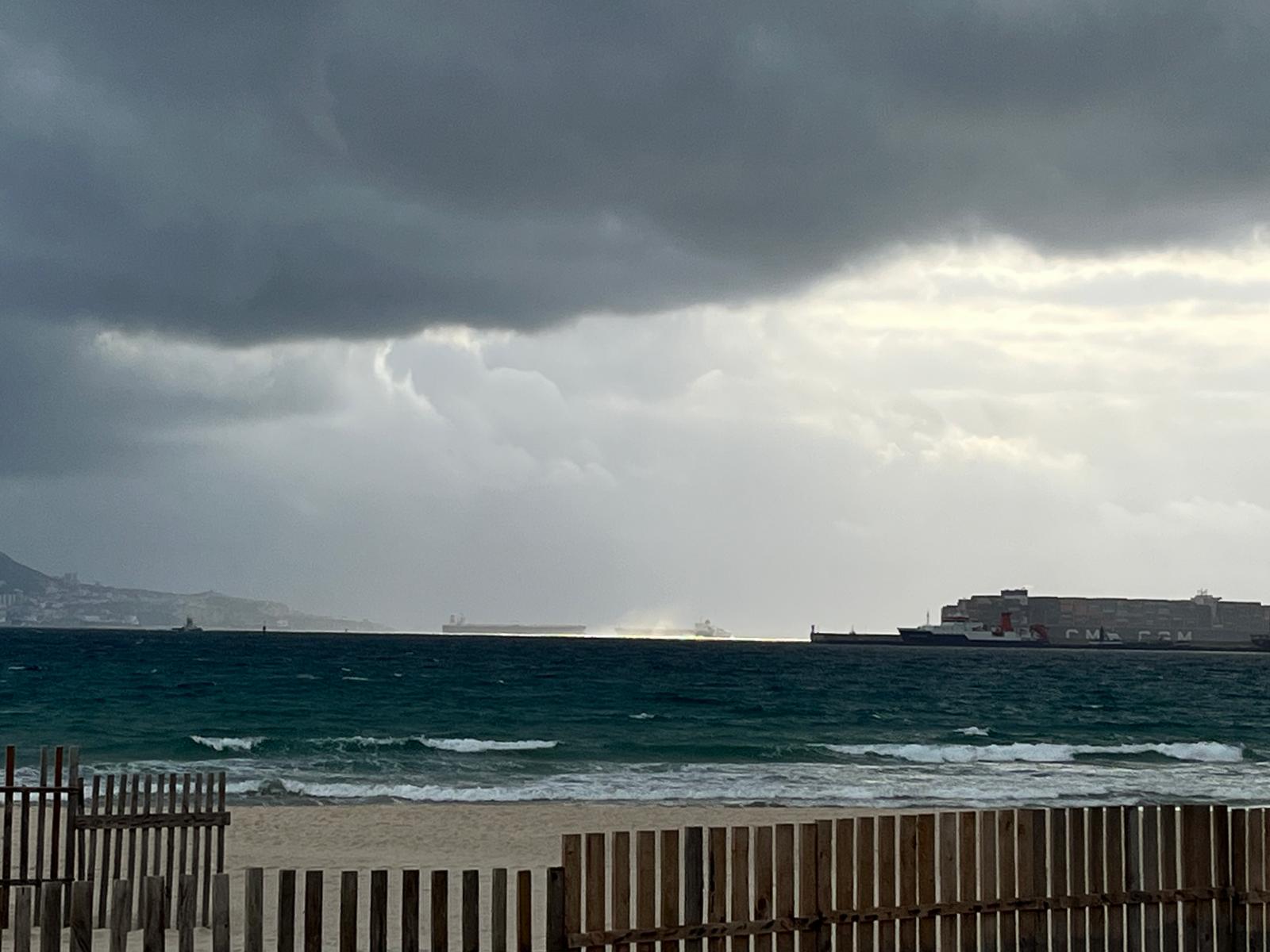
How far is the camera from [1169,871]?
31.8 feet

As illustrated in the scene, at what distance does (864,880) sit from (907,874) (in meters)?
0.29

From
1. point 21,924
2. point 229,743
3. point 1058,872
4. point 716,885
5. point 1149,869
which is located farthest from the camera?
point 229,743

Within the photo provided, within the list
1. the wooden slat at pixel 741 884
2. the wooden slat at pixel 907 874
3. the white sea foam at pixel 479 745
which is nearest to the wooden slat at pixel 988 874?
the wooden slat at pixel 907 874

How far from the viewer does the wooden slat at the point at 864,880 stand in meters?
9.02

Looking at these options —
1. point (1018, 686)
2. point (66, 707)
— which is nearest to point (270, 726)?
point (66, 707)

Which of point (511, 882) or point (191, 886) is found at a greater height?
point (191, 886)

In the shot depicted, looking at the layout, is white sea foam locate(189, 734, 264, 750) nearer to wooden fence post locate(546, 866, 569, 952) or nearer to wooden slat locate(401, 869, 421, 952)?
wooden slat locate(401, 869, 421, 952)

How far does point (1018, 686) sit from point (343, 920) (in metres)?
96.3

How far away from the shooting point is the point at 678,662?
13262cm

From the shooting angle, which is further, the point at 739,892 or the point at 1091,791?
the point at 1091,791

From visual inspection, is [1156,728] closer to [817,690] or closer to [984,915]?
[817,690]

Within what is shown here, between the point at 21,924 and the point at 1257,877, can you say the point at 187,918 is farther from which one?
the point at 1257,877

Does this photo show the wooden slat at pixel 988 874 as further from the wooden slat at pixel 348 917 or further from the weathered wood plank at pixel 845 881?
the wooden slat at pixel 348 917

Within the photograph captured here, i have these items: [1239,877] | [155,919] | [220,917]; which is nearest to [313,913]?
[220,917]
